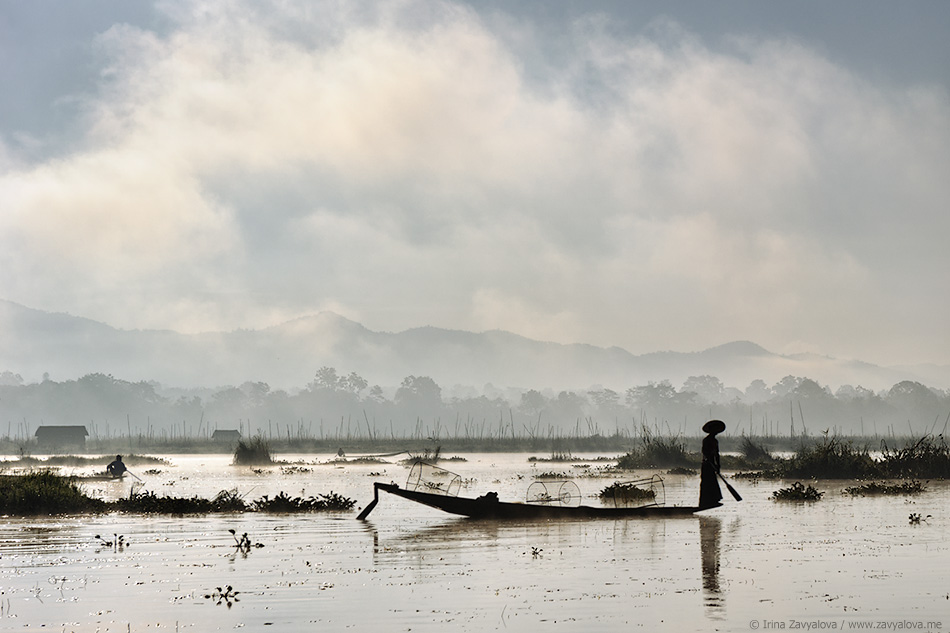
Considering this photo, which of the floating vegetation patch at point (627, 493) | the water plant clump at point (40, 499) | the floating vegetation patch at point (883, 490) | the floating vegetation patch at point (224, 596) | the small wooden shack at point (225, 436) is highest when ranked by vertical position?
the small wooden shack at point (225, 436)

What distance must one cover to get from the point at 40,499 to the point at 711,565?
2080 cm

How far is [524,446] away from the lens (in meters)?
125

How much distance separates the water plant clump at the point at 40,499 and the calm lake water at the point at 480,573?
1.21m

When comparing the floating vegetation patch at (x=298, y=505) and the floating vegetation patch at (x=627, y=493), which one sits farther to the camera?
the floating vegetation patch at (x=627, y=493)

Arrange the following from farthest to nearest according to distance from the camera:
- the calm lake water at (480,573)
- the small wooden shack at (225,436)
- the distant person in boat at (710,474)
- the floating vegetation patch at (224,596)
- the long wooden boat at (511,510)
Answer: the small wooden shack at (225,436)
the distant person in boat at (710,474)
the long wooden boat at (511,510)
the floating vegetation patch at (224,596)
the calm lake water at (480,573)

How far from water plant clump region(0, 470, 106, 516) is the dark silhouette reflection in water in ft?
58.8

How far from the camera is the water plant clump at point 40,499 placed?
99.4 ft

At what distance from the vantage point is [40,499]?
30609 millimetres

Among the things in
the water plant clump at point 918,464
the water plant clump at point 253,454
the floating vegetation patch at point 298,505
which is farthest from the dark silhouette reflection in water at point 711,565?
the water plant clump at point 253,454

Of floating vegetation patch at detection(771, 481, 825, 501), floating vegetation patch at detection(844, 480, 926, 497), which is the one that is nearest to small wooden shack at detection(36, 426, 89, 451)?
floating vegetation patch at detection(844, 480, 926, 497)

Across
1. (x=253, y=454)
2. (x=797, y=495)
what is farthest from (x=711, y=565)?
(x=253, y=454)

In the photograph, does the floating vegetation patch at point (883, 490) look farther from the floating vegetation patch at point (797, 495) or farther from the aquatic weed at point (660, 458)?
the aquatic weed at point (660, 458)

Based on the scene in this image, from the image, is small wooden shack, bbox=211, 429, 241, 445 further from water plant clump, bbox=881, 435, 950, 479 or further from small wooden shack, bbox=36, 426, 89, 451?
water plant clump, bbox=881, 435, 950, 479

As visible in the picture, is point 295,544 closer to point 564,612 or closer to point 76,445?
point 564,612
